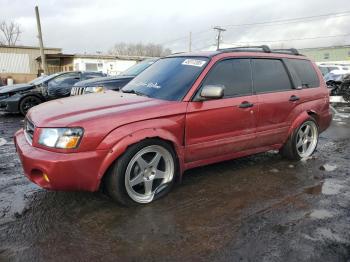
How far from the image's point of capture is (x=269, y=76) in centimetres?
502

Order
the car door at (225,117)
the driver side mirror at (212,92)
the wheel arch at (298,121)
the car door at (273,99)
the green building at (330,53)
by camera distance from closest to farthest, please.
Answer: the driver side mirror at (212,92) < the car door at (225,117) < the car door at (273,99) < the wheel arch at (298,121) < the green building at (330,53)

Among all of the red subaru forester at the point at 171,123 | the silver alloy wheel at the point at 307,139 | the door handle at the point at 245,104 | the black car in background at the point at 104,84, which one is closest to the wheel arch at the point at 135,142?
the red subaru forester at the point at 171,123

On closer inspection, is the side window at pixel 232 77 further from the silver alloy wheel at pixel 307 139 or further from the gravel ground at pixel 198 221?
the silver alloy wheel at pixel 307 139

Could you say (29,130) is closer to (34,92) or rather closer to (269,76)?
(269,76)

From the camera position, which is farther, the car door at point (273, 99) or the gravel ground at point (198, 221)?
the car door at point (273, 99)

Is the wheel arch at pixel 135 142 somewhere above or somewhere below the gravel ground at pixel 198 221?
above

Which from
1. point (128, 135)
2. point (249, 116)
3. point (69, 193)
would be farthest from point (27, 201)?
point (249, 116)

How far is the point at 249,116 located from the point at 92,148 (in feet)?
7.03

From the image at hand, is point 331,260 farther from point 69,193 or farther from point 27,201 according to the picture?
point 27,201

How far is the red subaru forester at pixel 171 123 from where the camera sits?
3.44m

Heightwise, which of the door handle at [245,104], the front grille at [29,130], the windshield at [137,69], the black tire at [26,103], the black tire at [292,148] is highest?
the windshield at [137,69]

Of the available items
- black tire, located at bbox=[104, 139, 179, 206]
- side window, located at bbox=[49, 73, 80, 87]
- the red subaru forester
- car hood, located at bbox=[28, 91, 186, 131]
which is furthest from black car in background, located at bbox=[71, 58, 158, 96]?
black tire, located at bbox=[104, 139, 179, 206]

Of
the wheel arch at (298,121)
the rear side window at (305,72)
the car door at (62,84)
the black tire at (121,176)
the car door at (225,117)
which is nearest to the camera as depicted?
the black tire at (121,176)

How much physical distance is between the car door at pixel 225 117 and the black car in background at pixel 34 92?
8437mm
